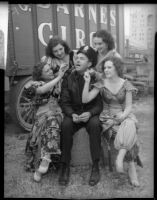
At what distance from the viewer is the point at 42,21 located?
3875 millimetres

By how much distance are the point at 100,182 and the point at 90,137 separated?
15.9 inches

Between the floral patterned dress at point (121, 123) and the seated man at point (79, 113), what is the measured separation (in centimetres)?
6

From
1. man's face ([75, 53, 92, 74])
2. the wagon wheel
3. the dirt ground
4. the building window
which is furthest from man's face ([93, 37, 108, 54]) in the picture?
the wagon wheel

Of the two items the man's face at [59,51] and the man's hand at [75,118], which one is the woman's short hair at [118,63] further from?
the man's hand at [75,118]

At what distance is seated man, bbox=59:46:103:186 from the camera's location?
3801 millimetres

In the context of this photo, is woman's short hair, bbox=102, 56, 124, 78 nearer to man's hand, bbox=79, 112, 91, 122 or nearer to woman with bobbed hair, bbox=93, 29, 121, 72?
woman with bobbed hair, bbox=93, 29, 121, 72

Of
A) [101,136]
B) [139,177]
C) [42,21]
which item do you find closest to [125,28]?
[42,21]

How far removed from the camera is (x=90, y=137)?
3.82m

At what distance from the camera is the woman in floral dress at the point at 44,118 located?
3807 millimetres

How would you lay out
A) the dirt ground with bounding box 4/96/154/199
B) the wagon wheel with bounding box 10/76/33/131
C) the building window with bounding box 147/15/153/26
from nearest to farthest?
the building window with bounding box 147/15/153/26 → the dirt ground with bounding box 4/96/154/199 → the wagon wheel with bounding box 10/76/33/131

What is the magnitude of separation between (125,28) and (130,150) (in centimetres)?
108

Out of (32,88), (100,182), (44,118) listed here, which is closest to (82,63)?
(32,88)

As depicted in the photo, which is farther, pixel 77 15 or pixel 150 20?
pixel 77 15

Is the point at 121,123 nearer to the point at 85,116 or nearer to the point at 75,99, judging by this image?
the point at 85,116
